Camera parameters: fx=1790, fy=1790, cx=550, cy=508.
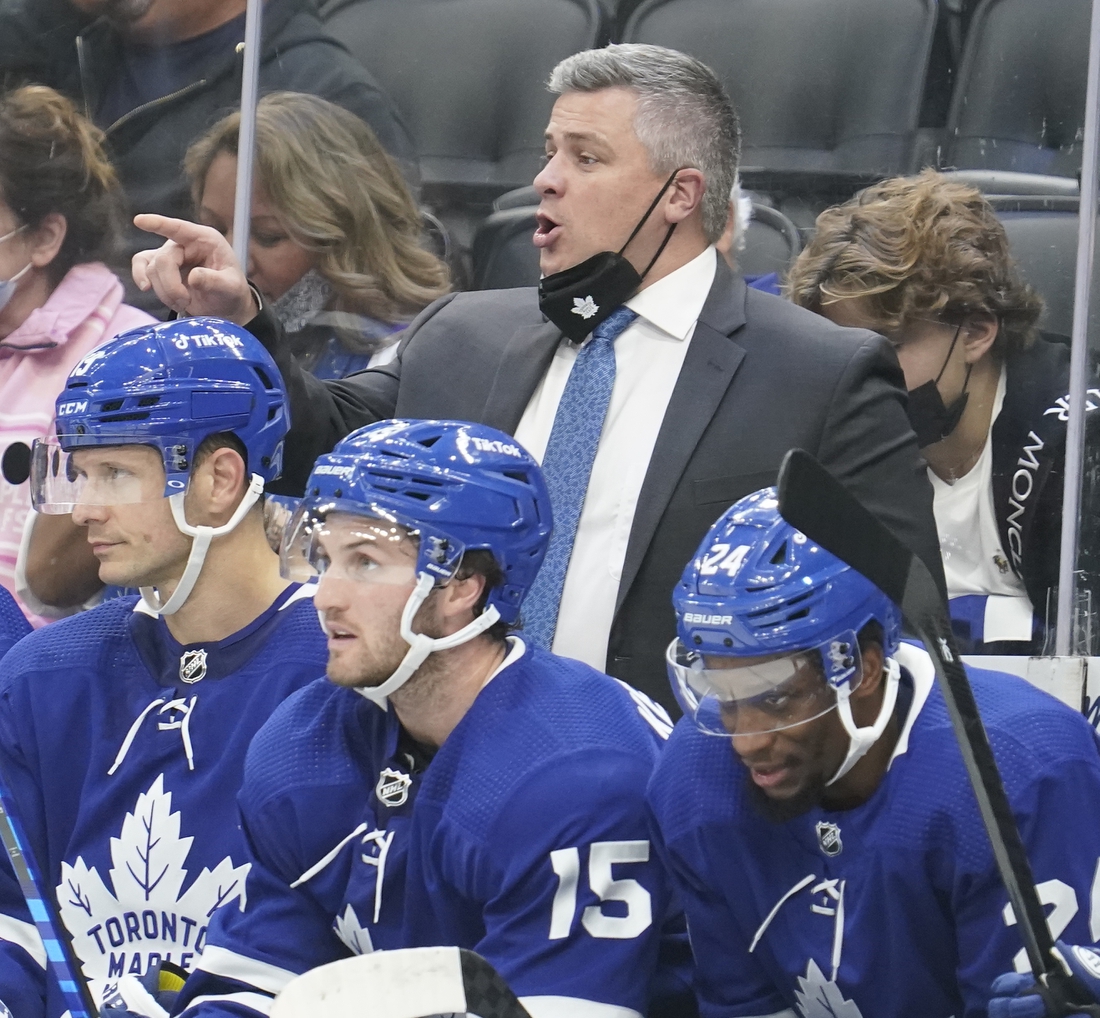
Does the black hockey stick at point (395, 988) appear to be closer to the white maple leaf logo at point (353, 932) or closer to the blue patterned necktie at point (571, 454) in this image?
the white maple leaf logo at point (353, 932)

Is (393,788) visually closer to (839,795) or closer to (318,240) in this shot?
(839,795)

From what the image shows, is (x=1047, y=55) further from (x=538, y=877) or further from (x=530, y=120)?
(x=538, y=877)

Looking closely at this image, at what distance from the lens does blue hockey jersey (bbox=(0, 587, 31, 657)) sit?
9.50ft

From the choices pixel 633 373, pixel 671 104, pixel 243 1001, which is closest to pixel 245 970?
pixel 243 1001

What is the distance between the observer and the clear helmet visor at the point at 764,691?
1.77m

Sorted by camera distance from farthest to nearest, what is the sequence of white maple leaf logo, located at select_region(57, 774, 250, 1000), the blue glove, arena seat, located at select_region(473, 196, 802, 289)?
arena seat, located at select_region(473, 196, 802, 289) < white maple leaf logo, located at select_region(57, 774, 250, 1000) < the blue glove

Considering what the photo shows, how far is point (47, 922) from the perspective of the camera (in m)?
1.68

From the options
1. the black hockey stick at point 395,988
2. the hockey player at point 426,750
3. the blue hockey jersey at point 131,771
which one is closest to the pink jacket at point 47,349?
the blue hockey jersey at point 131,771

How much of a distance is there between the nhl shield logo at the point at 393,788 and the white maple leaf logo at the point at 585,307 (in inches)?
31.1

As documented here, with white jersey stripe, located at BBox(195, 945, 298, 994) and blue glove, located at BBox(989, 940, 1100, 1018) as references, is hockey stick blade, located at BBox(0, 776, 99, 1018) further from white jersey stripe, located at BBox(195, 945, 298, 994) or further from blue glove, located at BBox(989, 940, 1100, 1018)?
blue glove, located at BBox(989, 940, 1100, 1018)

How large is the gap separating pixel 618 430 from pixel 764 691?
765 mm

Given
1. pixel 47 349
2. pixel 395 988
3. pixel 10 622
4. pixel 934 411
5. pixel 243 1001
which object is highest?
pixel 395 988

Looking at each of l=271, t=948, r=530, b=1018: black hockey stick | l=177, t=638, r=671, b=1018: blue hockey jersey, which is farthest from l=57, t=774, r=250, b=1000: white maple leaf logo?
l=271, t=948, r=530, b=1018: black hockey stick

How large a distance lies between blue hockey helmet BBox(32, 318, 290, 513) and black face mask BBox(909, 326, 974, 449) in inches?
41.8
